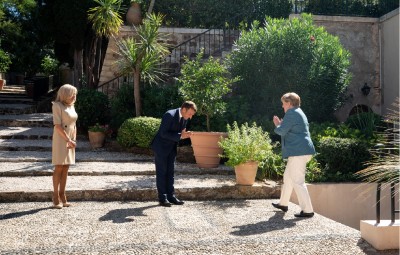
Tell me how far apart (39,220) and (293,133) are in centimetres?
311

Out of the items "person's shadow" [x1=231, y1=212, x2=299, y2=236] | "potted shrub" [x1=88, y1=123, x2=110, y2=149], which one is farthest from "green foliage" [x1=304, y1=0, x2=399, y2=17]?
"person's shadow" [x1=231, y1=212, x2=299, y2=236]

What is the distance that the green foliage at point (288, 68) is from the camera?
1039cm

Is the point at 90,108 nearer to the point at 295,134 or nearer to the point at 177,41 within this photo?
the point at 177,41

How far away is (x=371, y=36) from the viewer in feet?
43.6

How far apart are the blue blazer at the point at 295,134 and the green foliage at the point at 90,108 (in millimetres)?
6831

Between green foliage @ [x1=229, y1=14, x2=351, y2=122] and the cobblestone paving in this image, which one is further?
green foliage @ [x1=229, y1=14, x2=351, y2=122]

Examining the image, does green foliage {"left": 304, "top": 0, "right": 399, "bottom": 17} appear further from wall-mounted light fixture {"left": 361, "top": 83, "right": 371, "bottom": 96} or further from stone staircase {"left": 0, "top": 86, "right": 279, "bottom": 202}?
stone staircase {"left": 0, "top": 86, "right": 279, "bottom": 202}

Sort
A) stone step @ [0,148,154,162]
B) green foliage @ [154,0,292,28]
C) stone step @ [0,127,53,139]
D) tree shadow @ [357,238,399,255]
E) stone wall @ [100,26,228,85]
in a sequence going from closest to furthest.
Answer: tree shadow @ [357,238,399,255]
stone step @ [0,148,154,162]
stone step @ [0,127,53,139]
stone wall @ [100,26,228,85]
green foliage @ [154,0,292,28]

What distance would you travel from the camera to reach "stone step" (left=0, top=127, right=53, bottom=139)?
11413 mm

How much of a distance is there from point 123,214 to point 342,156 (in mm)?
4181

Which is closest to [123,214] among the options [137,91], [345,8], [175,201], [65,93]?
[175,201]

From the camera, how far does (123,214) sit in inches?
228

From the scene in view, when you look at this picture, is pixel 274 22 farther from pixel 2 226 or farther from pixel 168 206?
pixel 2 226

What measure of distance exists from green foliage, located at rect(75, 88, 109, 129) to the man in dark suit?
5.73 metres
